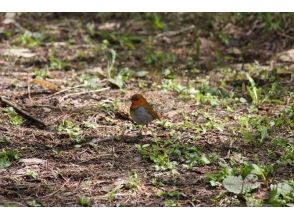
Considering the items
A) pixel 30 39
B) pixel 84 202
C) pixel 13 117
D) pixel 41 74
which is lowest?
pixel 84 202

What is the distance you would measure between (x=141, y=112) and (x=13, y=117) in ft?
3.65

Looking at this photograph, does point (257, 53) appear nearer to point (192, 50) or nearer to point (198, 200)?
point (192, 50)

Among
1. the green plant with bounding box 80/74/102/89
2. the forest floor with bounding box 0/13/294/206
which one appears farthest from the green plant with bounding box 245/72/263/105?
the green plant with bounding box 80/74/102/89

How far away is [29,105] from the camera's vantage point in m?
5.71

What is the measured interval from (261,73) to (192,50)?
1.23 m

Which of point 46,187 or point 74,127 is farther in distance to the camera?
point 74,127

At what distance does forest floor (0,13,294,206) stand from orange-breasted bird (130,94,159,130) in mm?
140

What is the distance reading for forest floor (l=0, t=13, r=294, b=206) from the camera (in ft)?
13.5

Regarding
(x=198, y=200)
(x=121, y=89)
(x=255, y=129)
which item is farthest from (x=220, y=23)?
(x=198, y=200)

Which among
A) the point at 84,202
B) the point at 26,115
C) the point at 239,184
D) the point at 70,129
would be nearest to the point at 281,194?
the point at 239,184

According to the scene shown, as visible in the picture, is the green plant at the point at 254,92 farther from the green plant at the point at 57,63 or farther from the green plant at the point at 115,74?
the green plant at the point at 57,63

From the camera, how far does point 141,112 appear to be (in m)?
4.99

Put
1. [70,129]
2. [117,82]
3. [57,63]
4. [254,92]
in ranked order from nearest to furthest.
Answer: [70,129], [254,92], [117,82], [57,63]

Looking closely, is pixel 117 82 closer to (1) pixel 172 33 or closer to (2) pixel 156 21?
(1) pixel 172 33
